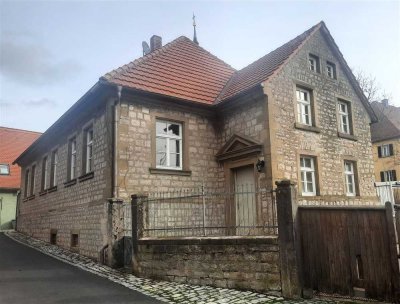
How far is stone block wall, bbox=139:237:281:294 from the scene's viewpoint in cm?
738

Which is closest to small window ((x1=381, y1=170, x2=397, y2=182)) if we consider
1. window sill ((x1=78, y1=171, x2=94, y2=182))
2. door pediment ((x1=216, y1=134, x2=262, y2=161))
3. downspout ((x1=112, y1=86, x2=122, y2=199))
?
door pediment ((x1=216, y1=134, x2=262, y2=161))

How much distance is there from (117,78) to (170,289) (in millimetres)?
6768

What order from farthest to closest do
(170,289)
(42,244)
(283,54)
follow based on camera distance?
(42,244) → (283,54) → (170,289)

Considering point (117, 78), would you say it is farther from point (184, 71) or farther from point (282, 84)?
point (282, 84)

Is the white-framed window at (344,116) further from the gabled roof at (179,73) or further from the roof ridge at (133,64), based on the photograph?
the roof ridge at (133,64)

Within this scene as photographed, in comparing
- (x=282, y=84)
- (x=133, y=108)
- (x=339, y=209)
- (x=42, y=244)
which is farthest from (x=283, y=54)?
(x=42, y=244)

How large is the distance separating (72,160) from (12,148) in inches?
827

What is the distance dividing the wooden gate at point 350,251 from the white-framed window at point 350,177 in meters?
8.18

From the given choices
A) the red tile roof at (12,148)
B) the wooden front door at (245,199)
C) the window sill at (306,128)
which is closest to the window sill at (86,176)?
the wooden front door at (245,199)

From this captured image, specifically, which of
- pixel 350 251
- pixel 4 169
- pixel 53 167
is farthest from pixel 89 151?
pixel 4 169

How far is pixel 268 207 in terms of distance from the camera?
1078cm

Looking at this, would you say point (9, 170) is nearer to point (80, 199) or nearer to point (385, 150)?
point (80, 199)

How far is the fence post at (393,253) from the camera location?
6.16 meters

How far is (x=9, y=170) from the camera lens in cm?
3091
